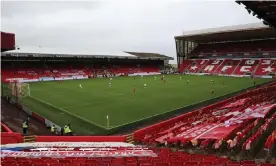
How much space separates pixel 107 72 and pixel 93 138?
50.3 m

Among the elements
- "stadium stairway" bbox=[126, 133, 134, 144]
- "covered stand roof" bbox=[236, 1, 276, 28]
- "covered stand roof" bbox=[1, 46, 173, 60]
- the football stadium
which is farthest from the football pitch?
"covered stand roof" bbox=[1, 46, 173, 60]

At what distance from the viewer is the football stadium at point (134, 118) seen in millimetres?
11766

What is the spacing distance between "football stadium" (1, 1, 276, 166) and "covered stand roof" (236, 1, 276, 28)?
0.06 meters

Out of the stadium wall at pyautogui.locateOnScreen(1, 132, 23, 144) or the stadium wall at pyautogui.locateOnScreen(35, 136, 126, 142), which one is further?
the stadium wall at pyautogui.locateOnScreen(35, 136, 126, 142)

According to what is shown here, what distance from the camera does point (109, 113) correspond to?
2480 centimetres

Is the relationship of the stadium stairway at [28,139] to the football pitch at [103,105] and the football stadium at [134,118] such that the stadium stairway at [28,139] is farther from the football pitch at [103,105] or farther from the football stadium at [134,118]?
the football pitch at [103,105]

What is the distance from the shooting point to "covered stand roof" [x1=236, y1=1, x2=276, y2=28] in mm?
15895

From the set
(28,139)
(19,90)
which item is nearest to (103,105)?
(19,90)

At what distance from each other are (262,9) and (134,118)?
41.2ft

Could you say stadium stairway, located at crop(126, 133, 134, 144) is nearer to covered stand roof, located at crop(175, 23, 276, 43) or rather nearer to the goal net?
the goal net

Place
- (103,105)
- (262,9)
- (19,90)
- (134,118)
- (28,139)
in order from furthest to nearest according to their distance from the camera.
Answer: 1. (103,105)
2. (19,90)
3. (134,118)
4. (262,9)
5. (28,139)

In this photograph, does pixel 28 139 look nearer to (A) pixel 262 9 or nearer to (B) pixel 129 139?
(B) pixel 129 139

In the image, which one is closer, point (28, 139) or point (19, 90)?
point (28, 139)

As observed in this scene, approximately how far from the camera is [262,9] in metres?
17.8
